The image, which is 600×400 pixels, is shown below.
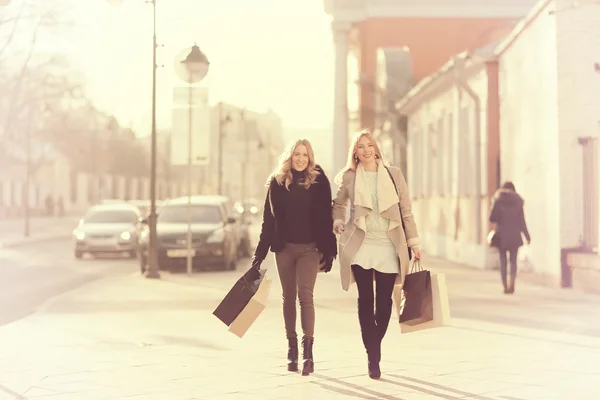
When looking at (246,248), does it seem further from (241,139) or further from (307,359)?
(241,139)

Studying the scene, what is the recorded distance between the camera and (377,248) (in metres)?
8.32

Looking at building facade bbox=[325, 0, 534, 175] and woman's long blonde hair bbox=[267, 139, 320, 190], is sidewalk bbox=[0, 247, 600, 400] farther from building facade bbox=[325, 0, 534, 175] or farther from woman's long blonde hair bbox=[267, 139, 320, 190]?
building facade bbox=[325, 0, 534, 175]

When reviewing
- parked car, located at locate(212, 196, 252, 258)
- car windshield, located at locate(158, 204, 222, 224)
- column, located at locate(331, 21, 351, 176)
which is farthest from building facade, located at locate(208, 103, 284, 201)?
car windshield, located at locate(158, 204, 222, 224)

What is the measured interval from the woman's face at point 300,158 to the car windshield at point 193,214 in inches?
654

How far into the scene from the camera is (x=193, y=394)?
7711 mm

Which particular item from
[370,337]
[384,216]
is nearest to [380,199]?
[384,216]

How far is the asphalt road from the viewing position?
55.2 feet

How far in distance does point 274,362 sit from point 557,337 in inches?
132

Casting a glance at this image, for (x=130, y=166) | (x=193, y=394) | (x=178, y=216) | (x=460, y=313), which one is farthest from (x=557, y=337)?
(x=130, y=166)

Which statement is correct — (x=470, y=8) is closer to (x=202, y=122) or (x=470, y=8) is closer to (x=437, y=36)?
(x=437, y=36)

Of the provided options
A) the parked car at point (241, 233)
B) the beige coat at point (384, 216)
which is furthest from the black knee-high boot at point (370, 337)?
the parked car at point (241, 233)

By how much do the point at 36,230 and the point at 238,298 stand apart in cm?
5253

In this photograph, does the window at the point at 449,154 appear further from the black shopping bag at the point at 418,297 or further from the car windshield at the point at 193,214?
the black shopping bag at the point at 418,297

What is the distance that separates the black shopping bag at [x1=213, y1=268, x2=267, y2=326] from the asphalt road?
18.4 feet
